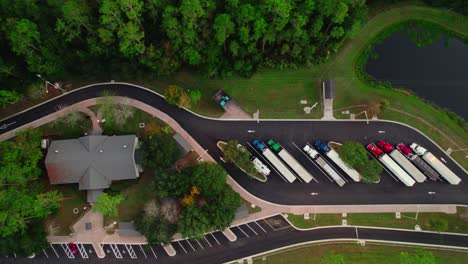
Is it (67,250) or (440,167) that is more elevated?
(440,167)

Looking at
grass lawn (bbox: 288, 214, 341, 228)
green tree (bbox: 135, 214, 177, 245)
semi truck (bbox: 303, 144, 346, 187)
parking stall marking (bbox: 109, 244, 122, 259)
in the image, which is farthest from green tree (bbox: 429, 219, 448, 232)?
parking stall marking (bbox: 109, 244, 122, 259)

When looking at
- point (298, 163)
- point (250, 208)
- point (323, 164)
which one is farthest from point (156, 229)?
point (323, 164)

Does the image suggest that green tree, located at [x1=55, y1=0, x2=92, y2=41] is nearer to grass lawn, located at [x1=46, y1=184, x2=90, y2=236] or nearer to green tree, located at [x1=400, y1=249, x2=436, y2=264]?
grass lawn, located at [x1=46, y1=184, x2=90, y2=236]

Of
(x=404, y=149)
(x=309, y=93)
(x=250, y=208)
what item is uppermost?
(x=309, y=93)

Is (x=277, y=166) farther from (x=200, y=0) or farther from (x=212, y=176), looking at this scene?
(x=200, y=0)

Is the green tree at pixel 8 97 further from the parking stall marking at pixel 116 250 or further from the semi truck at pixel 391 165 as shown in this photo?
the semi truck at pixel 391 165

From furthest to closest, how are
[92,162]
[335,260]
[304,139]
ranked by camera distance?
[304,139], [92,162], [335,260]

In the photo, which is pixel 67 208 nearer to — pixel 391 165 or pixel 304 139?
pixel 304 139

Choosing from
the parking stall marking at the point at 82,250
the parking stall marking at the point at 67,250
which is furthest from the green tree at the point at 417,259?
the parking stall marking at the point at 67,250
